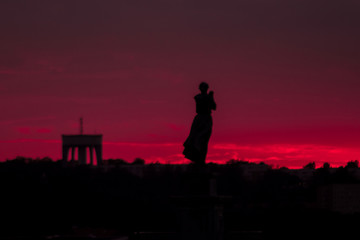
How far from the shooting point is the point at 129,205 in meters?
128

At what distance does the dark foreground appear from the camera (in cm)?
9975

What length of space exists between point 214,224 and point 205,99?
418cm

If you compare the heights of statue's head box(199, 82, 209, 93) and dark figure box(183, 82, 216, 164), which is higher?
statue's head box(199, 82, 209, 93)


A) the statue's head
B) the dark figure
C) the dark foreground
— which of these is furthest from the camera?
the dark foreground

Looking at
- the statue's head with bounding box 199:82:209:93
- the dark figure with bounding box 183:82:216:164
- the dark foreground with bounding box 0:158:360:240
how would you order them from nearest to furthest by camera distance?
the dark figure with bounding box 183:82:216:164 → the statue's head with bounding box 199:82:209:93 → the dark foreground with bounding box 0:158:360:240

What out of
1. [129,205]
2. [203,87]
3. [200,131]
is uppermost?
[203,87]

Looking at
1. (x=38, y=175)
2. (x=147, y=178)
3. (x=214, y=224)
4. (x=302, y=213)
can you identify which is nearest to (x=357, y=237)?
(x=302, y=213)

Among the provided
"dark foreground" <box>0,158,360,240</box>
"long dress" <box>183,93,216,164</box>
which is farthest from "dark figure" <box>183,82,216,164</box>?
"dark foreground" <box>0,158,360,240</box>

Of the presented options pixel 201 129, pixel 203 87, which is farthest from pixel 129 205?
pixel 201 129

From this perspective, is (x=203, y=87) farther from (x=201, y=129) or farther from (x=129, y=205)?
(x=129, y=205)

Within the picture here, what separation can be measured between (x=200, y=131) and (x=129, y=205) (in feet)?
316

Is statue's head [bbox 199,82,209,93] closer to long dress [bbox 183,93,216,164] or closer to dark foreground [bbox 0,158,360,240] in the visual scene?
long dress [bbox 183,93,216,164]

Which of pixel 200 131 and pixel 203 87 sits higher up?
pixel 203 87

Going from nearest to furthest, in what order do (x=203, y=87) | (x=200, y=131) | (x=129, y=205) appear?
(x=200, y=131) → (x=203, y=87) → (x=129, y=205)
